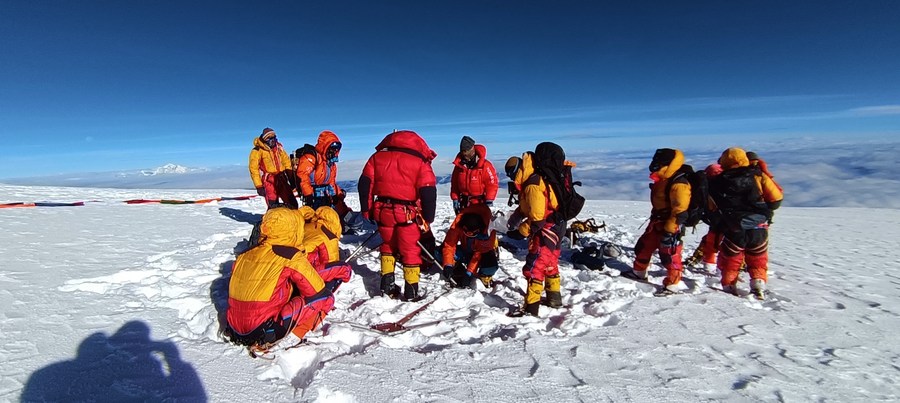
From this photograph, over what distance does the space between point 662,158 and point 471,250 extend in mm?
3057

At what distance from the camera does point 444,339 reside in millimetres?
3832

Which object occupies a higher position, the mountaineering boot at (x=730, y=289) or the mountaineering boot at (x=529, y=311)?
the mountaineering boot at (x=529, y=311)

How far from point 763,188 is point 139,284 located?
8.13m

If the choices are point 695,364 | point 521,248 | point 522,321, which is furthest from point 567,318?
point 521,248

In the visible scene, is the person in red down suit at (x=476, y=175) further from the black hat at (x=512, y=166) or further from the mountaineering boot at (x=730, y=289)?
the mountaineering boot at (x=730, y=289)

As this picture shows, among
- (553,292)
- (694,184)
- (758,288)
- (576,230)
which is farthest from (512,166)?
(576,230)

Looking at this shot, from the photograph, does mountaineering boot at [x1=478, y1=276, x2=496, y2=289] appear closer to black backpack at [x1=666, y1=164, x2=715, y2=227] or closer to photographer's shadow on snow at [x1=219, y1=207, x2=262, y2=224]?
black backpack at [x1=666, y1=164, x2=715, y2=227]

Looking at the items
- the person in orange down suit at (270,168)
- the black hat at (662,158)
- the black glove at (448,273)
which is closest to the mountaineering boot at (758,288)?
the black hat at (662,158)

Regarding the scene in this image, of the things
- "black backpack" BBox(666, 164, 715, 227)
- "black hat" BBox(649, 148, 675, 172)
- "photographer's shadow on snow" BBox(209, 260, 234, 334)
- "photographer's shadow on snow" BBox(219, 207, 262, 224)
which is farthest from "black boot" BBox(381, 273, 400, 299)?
"photographer's shadow on snow" BBox(219, 207, 262, 224)

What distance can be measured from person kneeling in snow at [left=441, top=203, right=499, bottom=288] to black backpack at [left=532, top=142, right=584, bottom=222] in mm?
1513

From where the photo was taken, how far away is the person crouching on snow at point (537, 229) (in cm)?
435

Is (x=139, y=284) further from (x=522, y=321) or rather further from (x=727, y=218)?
(x=727, y=218)

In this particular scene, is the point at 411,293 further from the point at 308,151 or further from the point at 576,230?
the point at 576,230

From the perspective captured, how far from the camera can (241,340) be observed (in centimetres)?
319
